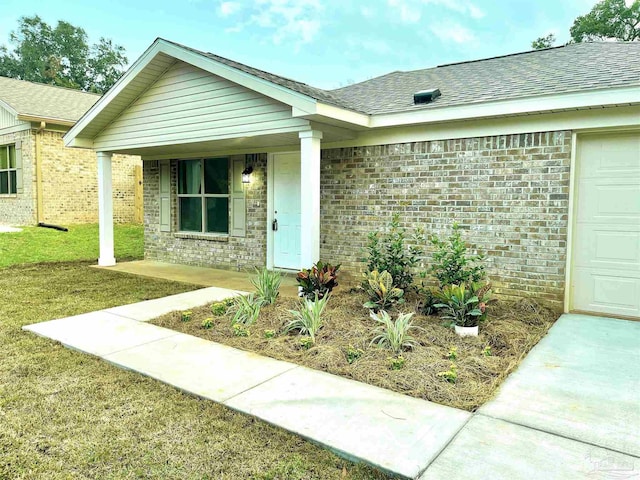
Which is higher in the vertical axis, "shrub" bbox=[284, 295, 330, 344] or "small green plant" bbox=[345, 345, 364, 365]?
"shrub" bbox=[284, 295, 330, 344]

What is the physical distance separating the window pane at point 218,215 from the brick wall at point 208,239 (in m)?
0.22

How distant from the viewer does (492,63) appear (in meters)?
7.99

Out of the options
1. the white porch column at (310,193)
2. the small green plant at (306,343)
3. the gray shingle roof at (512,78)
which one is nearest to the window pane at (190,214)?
the gray shingle roof at (512,78)

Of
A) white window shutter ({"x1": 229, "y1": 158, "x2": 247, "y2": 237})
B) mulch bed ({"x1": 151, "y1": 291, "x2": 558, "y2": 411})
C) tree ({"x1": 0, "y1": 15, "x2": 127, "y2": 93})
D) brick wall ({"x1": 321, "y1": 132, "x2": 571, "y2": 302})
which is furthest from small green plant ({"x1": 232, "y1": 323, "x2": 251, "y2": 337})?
tree ({"x1": 0, "y1": 15, "x2": 127, "y2": 93})

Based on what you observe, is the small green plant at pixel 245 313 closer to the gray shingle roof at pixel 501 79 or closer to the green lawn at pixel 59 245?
the gray shingle roof at pixel 501 79

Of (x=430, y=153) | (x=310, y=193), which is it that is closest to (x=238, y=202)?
(x=310, y=193)

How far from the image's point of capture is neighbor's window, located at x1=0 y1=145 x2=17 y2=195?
47.8 feet

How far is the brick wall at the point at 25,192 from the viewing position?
44.7 ft

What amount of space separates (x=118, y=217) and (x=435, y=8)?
32806mm

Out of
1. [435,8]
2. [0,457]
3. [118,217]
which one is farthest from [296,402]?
[435,8]

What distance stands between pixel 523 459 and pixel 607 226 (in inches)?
151

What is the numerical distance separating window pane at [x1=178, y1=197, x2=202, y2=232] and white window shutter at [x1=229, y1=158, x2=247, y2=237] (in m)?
1.03

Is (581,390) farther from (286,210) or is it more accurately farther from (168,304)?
(286,210)

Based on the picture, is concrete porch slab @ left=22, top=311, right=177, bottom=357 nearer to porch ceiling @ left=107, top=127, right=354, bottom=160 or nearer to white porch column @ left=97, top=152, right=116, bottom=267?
porch ceiling @ left=107, top=127, right=354, bottom=160
